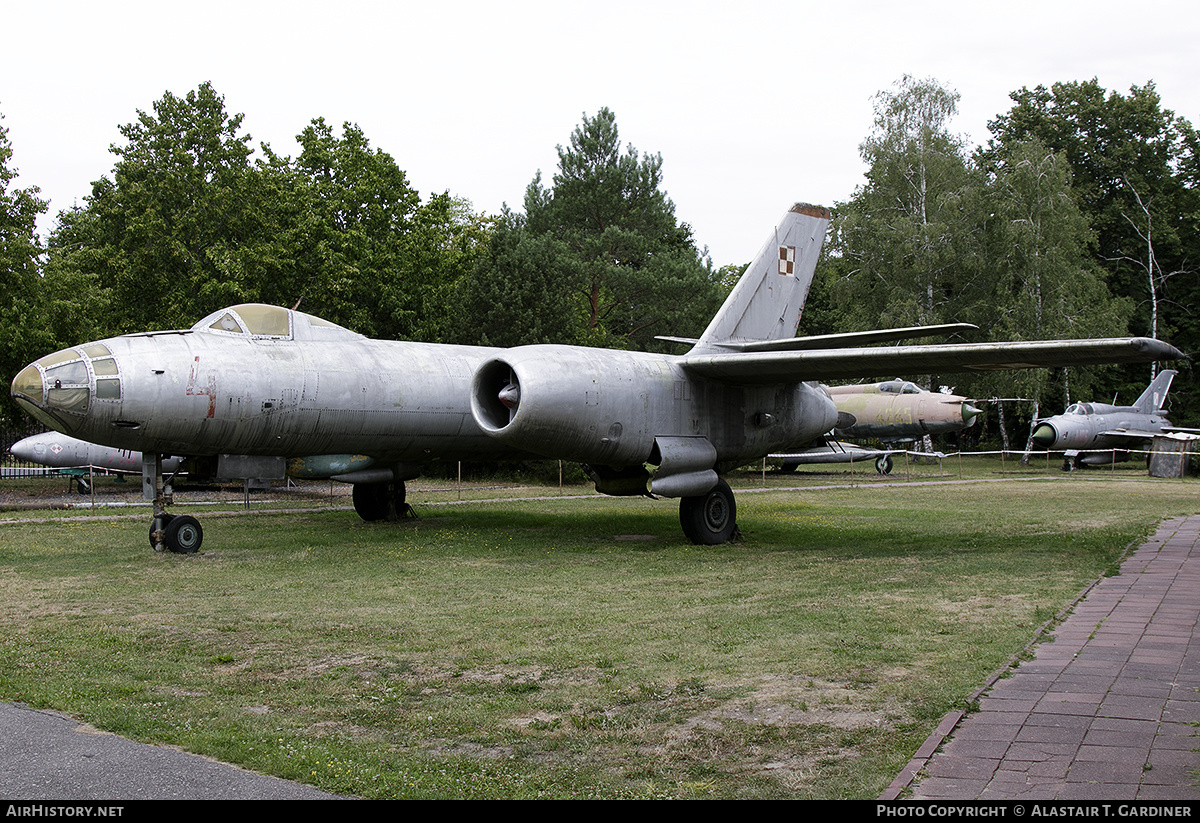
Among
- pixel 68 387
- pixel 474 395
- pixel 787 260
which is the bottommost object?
pixel 474 395

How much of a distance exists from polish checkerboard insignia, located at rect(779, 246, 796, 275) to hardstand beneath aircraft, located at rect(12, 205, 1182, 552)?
0.17 meters

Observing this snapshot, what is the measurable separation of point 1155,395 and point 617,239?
20.3m

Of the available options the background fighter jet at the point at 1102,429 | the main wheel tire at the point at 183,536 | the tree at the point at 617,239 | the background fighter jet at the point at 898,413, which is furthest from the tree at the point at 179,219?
the background fighter jet at the point at 1102,429

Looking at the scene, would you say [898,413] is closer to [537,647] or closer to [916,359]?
[916,359]

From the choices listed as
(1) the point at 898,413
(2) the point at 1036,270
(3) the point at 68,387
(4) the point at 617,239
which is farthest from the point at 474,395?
(2) the point at 1036,270

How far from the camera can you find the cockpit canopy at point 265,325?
1172 cm

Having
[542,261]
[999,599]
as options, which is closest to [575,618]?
[999,599]

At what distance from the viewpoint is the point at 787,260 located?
15.0m

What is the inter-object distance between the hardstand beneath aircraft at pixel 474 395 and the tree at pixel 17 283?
12.5 m

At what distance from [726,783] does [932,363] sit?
847 cm

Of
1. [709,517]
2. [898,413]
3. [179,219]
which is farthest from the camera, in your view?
[898,413]

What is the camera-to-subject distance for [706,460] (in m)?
12.7

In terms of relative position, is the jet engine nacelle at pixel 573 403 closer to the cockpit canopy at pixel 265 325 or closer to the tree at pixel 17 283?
the cockpit canopy at pixel 265 325
